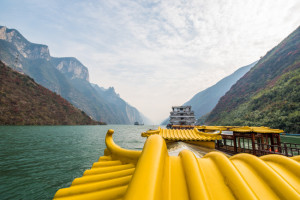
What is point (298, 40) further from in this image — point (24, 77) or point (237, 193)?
point (24, 77)

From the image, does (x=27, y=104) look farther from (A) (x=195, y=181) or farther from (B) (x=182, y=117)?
(A) (x=195, y=181)

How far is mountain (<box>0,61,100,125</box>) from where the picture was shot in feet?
196

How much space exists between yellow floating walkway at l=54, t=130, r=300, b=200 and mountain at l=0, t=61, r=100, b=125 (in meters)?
78.4

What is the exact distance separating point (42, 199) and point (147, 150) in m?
8.39

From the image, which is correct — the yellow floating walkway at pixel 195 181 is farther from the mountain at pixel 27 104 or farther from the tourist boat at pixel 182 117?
the mountain at pixel 27 104

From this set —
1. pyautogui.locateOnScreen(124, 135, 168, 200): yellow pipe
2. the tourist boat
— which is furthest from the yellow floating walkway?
the tourist boat

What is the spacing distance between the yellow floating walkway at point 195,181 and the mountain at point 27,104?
257 feet

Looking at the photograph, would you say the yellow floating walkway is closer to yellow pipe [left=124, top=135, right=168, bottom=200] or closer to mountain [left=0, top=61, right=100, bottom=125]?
yellow pipe [left=124, top=135, right=168, bottom=200]

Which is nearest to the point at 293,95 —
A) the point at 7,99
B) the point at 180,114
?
the point at 180,114

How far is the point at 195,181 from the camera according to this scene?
1.22 m

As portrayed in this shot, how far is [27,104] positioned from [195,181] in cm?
8992

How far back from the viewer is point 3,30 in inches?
6845

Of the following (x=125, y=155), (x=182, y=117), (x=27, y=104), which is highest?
(x=27, y=104)

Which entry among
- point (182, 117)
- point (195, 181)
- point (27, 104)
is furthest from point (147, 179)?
point (27, 104)
